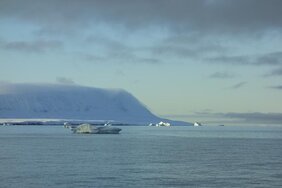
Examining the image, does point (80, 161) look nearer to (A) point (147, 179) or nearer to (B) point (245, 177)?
(A) point (147, 179)

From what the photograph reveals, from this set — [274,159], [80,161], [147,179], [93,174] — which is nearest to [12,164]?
[80,161]

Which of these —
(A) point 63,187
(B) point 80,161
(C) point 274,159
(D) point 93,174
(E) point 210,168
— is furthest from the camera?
(C) point 274,159

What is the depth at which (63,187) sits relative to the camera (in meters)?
30.3

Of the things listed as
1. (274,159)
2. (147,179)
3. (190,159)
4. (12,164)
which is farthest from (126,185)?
(274,159)

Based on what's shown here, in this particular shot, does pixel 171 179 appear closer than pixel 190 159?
Yes

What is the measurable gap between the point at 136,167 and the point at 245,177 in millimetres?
9645

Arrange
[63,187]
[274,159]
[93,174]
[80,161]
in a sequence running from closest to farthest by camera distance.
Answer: [63,187] → [93,174] → [80,161] → [274,159]

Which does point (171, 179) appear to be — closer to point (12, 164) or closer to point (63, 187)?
point (63, 187)

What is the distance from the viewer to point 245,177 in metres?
35.7

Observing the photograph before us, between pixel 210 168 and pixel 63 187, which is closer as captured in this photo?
pixel 63 187

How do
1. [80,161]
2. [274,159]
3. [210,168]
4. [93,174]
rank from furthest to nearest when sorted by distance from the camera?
[274,159] → [80,161] → [210,168] → [93,174]

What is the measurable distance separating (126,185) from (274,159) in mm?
23368

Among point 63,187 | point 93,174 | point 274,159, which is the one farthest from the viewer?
point 274,159

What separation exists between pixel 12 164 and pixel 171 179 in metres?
15.7
